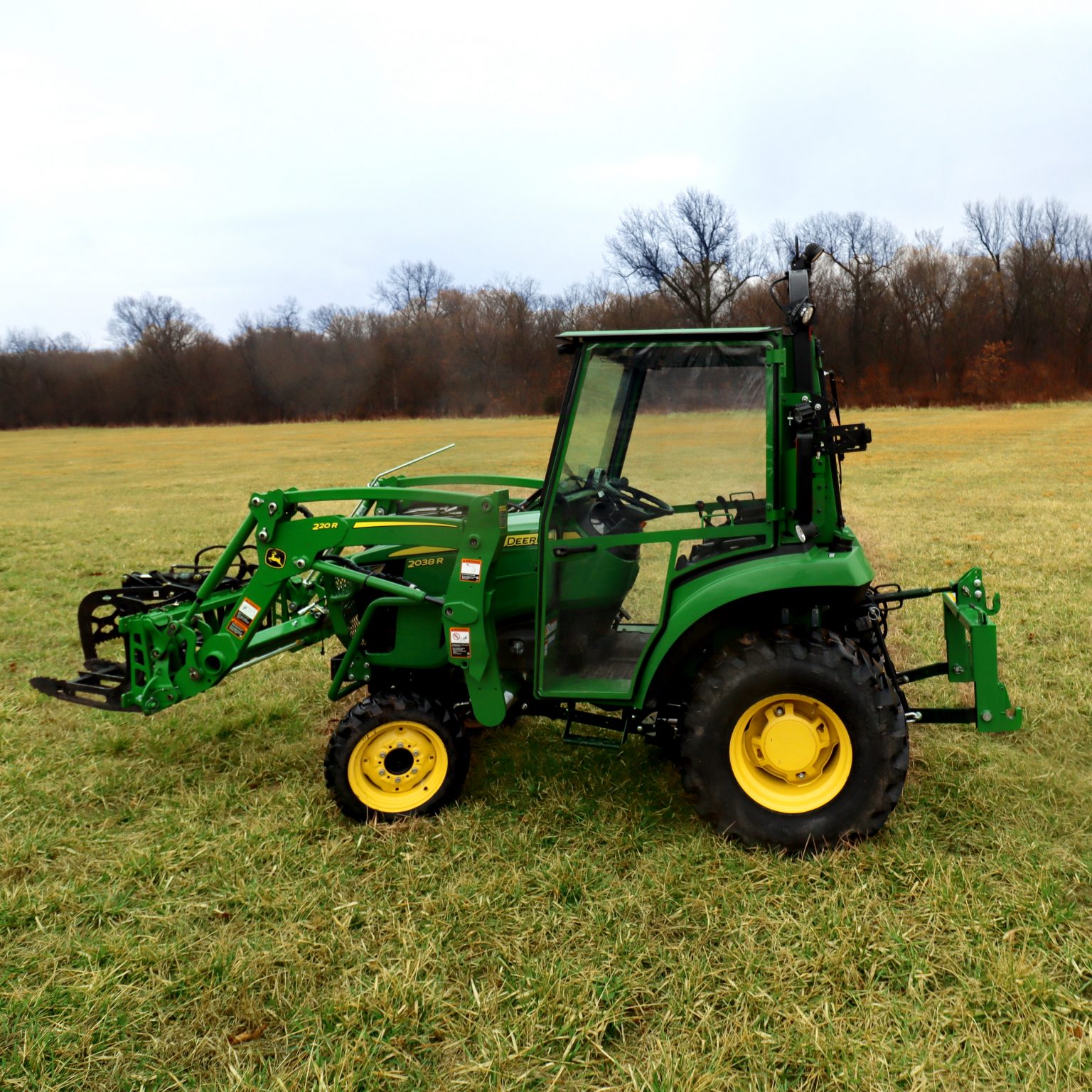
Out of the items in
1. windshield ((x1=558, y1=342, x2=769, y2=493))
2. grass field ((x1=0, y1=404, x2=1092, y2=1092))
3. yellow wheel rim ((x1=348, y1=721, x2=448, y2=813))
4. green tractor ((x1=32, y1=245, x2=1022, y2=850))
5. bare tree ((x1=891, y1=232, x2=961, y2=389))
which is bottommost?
grass field ((x1=0, y1=404, x2=1092, y2=1092))

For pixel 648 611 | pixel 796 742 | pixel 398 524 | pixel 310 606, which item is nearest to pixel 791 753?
pixel 796 742

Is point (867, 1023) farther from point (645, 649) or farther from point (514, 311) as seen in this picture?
point (514, 311)

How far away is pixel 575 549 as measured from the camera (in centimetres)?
354

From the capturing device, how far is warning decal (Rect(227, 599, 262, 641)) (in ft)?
12.5

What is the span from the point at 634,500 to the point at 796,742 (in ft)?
3.85

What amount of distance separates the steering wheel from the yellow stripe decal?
2.24ft

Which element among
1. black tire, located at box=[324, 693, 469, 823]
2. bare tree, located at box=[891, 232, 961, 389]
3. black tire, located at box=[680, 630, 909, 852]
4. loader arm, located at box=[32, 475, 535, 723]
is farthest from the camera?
bare tree, located at box=[891, 232, 961, 389]

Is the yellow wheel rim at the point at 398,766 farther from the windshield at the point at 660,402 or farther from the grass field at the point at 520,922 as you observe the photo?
the windshield at the point at 660,402

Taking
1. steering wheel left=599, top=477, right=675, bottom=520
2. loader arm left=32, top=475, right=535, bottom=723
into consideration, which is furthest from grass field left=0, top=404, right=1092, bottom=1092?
steering wheel left=599, top=477, right=675, bottom=520

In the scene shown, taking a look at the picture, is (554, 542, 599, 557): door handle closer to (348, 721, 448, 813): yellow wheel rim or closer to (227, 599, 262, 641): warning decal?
(348, 721, 448, 813): yellow wheel rim

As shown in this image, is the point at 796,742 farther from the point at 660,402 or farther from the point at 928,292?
the point at 928,292

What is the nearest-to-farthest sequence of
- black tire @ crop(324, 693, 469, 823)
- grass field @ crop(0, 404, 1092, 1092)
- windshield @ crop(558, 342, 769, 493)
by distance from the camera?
grass field @ crop(0, 404, 1092, 1092) < windshield @ crop(558, 342, 769, 493) < black tire @ crop(324, 693, 469, 823)

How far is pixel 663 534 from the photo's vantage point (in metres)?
3.53

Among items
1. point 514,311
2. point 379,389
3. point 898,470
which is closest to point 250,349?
point 379,389
